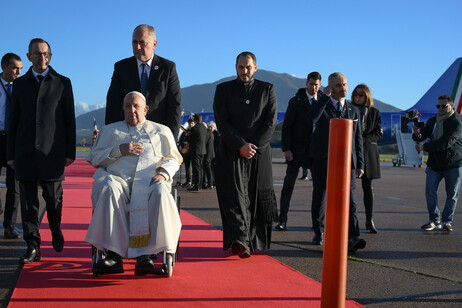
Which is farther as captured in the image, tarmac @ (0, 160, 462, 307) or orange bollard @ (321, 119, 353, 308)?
tarmac @ (0, 160, 462, 307)

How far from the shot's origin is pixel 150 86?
4848mm

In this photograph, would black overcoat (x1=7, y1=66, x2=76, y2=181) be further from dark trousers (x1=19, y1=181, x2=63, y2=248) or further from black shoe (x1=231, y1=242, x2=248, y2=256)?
black shoe (x1=231, y1=242, x2=248, y2=256)

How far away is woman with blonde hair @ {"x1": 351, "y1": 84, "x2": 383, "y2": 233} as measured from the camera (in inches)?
259

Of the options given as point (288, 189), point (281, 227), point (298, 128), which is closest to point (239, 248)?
point (281, 227)

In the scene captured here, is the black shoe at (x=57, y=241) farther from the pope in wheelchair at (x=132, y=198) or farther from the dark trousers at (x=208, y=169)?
the dark trousers at (x=208, y=169)

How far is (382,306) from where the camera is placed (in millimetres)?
3471

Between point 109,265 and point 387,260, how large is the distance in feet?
8.78

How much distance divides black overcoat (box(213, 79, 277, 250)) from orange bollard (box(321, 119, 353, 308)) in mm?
2646

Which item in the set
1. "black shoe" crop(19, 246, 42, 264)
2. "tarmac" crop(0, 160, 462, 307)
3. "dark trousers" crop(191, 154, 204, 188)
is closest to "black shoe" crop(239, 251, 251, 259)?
"tarmac" crop(0, 160, 462, 307)

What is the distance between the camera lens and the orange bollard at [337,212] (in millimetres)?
2404

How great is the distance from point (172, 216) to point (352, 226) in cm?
223

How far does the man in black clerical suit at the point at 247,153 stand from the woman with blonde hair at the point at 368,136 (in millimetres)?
1732

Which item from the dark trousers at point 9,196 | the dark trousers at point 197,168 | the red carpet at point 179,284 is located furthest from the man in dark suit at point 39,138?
the dark trousers at point 197,168

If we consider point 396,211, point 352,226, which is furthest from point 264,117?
point 396,211
